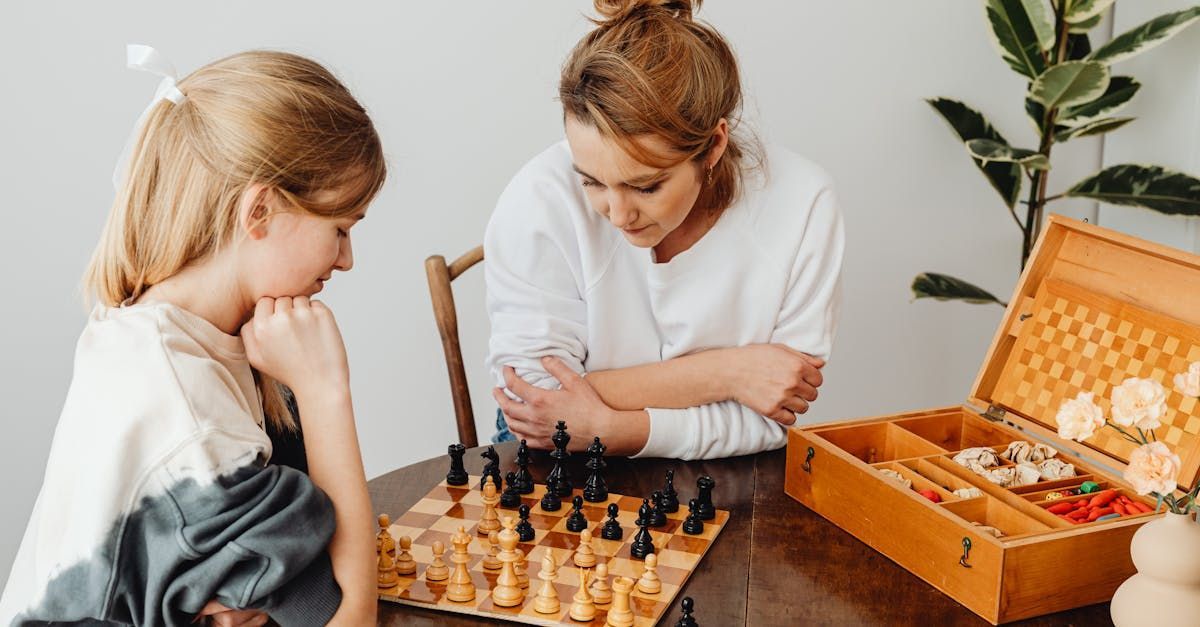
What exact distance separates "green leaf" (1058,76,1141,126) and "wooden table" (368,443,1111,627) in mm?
1594

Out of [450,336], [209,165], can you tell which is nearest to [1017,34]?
[450,336]

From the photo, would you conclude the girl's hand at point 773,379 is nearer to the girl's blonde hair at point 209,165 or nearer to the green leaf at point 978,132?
the girl's blonde hair at point 209,165

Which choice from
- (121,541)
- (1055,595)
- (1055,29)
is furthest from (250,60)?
(1055,29)

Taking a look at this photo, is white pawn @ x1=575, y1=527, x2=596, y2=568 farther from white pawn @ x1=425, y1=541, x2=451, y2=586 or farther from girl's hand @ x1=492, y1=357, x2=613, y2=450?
girl's hand @ x1=492, y1=357, x2=613, y2=450

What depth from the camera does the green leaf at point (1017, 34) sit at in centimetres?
282

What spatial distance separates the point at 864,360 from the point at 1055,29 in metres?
1.04

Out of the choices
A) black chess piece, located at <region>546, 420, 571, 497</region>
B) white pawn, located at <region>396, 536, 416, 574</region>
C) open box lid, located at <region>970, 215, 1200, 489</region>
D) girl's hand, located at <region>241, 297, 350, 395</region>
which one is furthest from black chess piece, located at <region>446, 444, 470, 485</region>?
open box lid, located at <region>970, 215, 1200, 489</region>

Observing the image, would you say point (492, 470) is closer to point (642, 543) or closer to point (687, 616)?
point (642, 543)

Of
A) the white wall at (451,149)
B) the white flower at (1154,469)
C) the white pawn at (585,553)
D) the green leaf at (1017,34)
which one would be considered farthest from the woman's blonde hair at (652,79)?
the green leaf at (1017,34)

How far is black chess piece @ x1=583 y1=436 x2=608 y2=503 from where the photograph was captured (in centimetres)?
170

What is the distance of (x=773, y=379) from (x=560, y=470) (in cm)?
42

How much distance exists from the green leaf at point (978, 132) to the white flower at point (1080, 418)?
1780mm

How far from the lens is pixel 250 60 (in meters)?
1.35

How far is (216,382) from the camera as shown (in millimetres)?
1231
